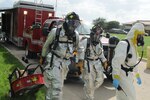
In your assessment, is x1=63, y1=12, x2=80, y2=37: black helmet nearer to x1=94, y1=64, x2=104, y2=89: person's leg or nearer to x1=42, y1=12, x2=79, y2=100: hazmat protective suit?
x1=42, y1=12, x2=79, y2=100: hazmat protective suit

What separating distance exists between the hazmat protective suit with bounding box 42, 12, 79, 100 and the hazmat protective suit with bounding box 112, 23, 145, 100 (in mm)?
1240

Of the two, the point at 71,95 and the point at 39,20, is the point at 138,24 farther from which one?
the point at 39,20

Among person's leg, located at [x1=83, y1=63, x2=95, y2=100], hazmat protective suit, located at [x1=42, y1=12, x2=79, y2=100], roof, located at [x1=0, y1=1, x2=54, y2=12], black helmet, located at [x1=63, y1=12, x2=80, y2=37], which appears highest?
roof, located at [x1=0, y1=1, x2=54, y2=12]

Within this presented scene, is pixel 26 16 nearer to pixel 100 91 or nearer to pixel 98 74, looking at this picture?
pixel 100 91

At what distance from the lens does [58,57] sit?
23.2 ft

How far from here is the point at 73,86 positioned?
34.1ft

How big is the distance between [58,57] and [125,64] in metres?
1.49

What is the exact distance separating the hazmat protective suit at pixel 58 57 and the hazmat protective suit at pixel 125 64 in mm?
1240

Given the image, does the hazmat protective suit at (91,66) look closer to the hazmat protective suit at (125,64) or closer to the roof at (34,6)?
the hazmat protective suit at (125,64)

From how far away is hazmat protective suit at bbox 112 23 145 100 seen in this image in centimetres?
611

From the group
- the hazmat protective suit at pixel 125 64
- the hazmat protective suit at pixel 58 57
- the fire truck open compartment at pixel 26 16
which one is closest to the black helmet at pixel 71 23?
the hazmat protective suit at pixel 58 57

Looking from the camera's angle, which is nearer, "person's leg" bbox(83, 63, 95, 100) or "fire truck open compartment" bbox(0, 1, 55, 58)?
"person's leg" bbox(83, 63, 95, 100)

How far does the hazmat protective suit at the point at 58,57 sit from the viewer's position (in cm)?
693

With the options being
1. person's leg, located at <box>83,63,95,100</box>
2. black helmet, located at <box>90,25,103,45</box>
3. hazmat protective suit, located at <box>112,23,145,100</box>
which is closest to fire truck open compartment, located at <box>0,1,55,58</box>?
black helmet, located at <box>90,25,103,45</box>
